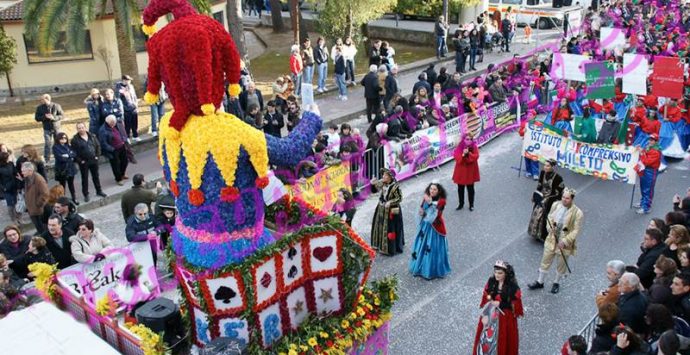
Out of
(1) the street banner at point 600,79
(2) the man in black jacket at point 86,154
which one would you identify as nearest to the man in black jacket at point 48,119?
(2) the man in black jacket at point 86,154

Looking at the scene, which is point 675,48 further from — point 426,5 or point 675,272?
point 675,272

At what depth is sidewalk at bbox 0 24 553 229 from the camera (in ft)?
42.3

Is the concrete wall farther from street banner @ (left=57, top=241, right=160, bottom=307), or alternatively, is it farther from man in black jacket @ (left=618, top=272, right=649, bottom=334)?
man in black jacket @ (left=618, top=272, right=649, bottom=334)

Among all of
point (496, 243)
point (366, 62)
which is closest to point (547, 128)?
point (496, 243)

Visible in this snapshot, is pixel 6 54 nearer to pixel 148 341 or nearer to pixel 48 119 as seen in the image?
pixel 48 119

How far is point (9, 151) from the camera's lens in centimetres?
1162

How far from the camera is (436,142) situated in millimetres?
14258

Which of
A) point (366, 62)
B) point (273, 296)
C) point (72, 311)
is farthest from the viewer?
point (366, 62)

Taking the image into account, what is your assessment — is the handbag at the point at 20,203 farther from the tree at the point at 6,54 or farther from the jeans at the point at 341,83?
the jeans at the point at 341,83

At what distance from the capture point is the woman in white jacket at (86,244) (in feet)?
28.0

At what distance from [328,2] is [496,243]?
42.0 feet

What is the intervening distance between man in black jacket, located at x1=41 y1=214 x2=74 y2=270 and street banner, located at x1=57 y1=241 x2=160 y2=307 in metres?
0.42

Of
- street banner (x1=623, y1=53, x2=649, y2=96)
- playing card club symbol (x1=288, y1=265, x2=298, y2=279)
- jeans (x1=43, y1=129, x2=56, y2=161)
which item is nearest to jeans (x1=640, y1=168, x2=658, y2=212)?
street banner (x1=623, y1=53, x2=649, y2=96)

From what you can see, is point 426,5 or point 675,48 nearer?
point 675,48
